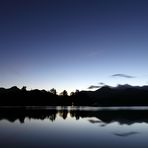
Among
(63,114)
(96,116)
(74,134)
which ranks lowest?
(74,134)

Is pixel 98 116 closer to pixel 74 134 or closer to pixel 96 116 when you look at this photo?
pixel 96 116

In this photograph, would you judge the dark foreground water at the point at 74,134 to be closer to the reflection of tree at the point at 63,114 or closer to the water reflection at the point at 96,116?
the water reflection at the point at 96,116

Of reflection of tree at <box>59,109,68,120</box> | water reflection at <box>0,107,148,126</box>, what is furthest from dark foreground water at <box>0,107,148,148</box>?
reflection of tree at <box>59,109,68,120</box>

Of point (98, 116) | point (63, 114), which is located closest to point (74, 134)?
point (98, 116)

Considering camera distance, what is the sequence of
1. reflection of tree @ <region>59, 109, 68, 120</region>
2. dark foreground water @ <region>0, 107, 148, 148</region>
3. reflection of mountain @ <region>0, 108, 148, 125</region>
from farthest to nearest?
reflection of tree @ <region>59, 109, 68, 120</region> → reflection of mountain @ <region>0, 108, 148, 125</region> → dark foreground water @ <region>0, 107, 148, 148</region>

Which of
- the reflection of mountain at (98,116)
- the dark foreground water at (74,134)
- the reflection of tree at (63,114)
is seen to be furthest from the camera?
the reflection of tree at (63,114)

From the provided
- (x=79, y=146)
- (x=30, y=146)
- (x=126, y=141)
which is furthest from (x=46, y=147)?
(x=126, y=141)

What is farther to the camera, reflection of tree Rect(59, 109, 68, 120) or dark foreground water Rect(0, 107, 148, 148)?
reflection of tree Rect(59, 109, 68, 120)

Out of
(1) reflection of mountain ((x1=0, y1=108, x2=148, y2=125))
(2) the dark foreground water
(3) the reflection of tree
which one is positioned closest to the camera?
(2) the dark foreground water

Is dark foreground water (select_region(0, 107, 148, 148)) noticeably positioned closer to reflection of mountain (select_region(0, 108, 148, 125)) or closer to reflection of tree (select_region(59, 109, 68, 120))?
reflection of mountain (select_region(0, 108, 148, 125))

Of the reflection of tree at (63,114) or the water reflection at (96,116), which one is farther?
the reflection of tree at (63,114)

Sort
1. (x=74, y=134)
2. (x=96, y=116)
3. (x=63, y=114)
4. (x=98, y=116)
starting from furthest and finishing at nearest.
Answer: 1. (x=63, y=114)
2. (x=98, y=116)
3. (x=96, y=116)
4. (x=74, y=134)

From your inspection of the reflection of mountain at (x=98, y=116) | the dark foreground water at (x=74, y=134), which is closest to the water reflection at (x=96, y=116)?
the reflection of mountain at (x=98, y=116)

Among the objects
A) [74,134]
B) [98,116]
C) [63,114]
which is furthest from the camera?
[63,114]
